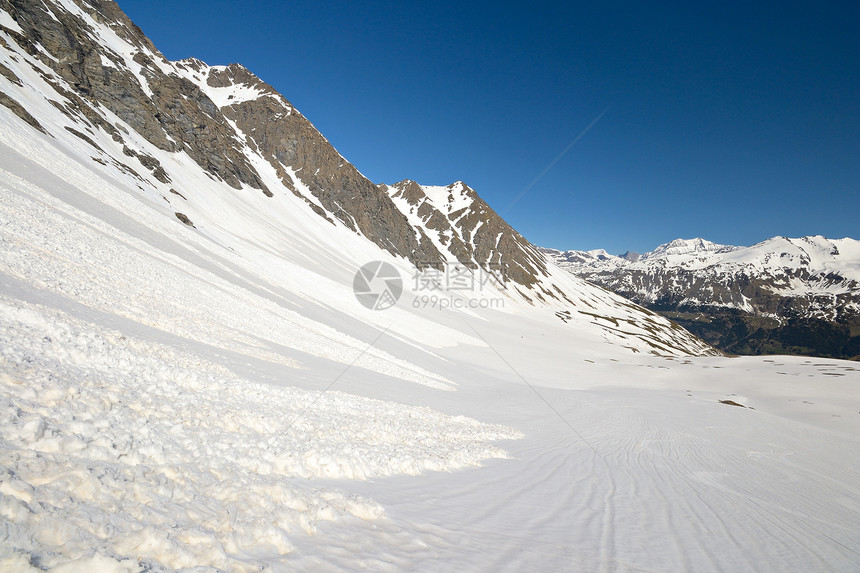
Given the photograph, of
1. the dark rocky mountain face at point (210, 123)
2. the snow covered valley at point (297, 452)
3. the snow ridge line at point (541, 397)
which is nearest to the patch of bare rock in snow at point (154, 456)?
the snow covered valley at point (297, 452)

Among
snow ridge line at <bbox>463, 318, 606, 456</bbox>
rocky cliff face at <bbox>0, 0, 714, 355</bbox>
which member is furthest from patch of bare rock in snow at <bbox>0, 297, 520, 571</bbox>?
rocky cliff face at <bbox>0, 0, 714, 355</bbox>

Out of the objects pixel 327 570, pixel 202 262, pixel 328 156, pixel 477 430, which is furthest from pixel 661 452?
pixel 328 156

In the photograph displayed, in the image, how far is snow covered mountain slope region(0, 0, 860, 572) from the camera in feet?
12.4

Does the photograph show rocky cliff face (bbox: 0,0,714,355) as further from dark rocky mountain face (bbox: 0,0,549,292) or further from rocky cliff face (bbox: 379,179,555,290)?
rocky cliff face (bbox: 379,179,555,290)

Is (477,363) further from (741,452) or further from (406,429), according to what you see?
(406,429)

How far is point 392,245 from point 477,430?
102127 mm

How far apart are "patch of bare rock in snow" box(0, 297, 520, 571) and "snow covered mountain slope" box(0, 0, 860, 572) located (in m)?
0.03

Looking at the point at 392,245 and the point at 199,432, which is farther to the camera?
the point at 392,245

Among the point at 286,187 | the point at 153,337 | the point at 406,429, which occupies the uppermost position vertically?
the point at 286,187

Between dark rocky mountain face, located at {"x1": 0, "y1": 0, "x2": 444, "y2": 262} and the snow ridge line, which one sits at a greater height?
dark rocky mountain face, located at {"x1": 0, "y1": 0, "x2": 444, "y2": 262}

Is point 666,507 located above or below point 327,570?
below

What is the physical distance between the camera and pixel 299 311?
2541 cm

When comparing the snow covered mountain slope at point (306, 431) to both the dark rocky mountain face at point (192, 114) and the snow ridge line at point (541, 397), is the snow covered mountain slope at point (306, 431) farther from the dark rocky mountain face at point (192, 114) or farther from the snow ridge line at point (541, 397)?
the dark rocky mountain face at point (192, 114)

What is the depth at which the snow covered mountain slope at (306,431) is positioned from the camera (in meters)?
3.77
